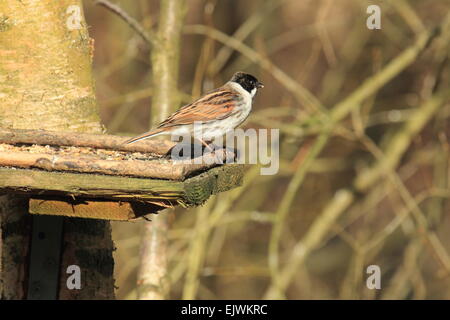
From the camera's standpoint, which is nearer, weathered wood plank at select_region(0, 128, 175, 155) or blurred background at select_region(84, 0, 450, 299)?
weathered wood plank at select_region(0, 128, 175, 155)

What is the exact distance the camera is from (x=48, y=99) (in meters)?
5.46

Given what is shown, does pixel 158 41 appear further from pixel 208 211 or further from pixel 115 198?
pixel 115 198

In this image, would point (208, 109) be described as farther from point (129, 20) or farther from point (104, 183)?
point (104, 183)

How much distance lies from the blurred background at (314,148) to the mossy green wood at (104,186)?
250cm

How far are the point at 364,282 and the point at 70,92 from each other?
4.27m

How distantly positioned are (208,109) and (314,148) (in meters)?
2.02

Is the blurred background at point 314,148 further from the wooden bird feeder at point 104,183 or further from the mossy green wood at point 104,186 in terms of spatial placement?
the mossy green wood at point 104,186

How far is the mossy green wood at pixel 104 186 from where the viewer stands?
4.09 metres

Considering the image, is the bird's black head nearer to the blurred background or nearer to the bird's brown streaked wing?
the bird's brown streaked wing

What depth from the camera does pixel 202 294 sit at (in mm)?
9180

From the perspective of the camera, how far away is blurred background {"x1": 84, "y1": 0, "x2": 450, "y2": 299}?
304 inches

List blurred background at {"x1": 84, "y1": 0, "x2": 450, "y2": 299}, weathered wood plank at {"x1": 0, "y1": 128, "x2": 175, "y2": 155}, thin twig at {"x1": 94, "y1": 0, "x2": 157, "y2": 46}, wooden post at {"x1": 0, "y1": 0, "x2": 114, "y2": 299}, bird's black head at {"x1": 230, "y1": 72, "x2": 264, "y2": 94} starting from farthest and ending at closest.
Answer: blurred background at {"x1": 84, "y1": 0, "x2": 450, "y2": 299} → bird's black head at {"x1": 230, "y1": 72, "x2": 264, "y2": 94} → thin twig at {"x1": 94, "y1": 0, "x2": 157, "y2": 46} → wooden post at {"x1": 0, "y1": 0, "x2": 114, "y2": 299} → weathered wood plank at {"x1": 0, "y1": 128, "x2": 175, "y2": 155}

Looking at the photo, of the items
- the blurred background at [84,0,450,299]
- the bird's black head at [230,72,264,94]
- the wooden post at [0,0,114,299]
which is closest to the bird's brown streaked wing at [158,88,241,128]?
the bird's black head at [230,72,264,94]
